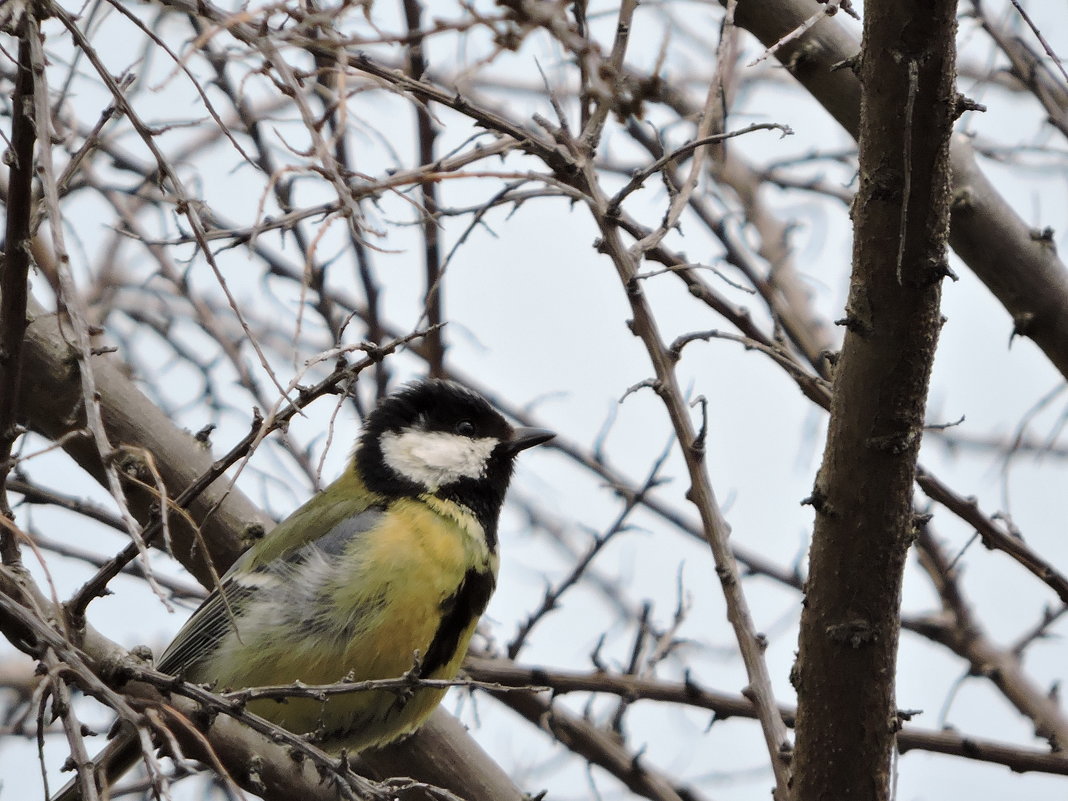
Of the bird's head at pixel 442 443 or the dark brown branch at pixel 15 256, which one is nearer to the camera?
the dark brown branch at pixel 15 256

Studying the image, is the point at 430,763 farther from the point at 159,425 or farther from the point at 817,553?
the point at 817,553

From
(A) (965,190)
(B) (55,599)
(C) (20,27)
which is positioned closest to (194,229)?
(C) (20,27)

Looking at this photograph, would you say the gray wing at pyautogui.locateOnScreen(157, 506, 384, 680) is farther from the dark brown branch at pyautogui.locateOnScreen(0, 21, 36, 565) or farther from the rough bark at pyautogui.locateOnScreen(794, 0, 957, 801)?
the rough bark at pyautogui.locateOnScreen(794, 0, 957, 801)

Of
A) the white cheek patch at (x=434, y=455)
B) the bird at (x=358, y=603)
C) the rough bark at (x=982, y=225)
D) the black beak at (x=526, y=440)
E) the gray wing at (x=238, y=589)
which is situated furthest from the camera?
the black beak at (x=526, y=440)

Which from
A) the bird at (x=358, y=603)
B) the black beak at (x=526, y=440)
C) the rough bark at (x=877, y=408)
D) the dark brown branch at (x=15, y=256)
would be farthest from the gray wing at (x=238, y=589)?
the rough bark at (x=877, y=408)

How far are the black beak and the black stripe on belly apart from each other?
714mm

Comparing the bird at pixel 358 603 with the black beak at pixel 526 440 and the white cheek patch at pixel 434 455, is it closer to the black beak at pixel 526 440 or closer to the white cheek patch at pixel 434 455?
the white cheek patch at pixel 434 455

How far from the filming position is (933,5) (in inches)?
81.3

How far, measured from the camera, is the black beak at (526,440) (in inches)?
182

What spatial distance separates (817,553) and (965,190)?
1.44 meters

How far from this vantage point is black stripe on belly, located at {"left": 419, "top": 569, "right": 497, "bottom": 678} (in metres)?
3.80

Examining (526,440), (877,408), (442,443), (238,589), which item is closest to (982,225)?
(877,408)

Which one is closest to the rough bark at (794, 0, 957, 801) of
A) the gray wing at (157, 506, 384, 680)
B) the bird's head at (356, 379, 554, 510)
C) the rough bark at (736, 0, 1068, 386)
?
the rough bark at (736, 0, 1068, 386)

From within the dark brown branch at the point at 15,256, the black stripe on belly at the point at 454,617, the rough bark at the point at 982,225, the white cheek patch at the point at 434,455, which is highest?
the rough bark at the point at 982,225
